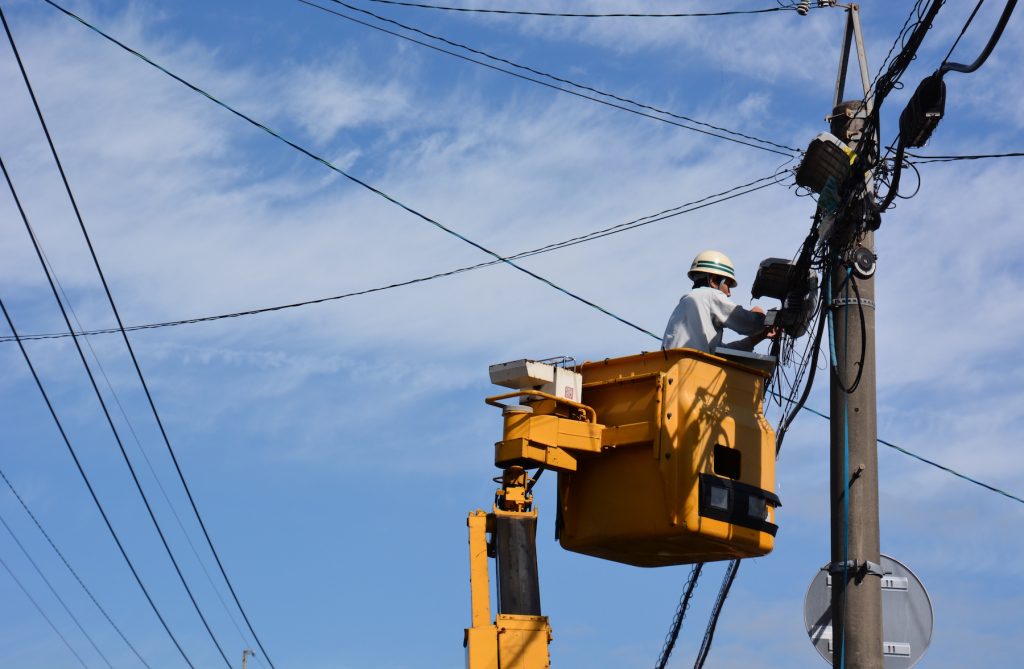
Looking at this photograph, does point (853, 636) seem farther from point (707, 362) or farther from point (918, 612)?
point (707, 362)

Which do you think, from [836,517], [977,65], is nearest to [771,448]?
[836,517]

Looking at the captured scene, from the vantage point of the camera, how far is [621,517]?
901cm

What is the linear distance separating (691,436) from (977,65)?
8.88 ft

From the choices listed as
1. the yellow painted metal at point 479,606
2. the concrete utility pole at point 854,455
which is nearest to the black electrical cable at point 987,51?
the concrete utility pole at point 854,455

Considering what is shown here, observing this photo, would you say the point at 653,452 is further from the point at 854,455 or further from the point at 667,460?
the point at 854,455

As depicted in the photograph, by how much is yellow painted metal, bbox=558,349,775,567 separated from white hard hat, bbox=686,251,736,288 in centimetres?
94

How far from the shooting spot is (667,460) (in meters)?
8.80

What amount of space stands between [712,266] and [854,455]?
1635 millimetres

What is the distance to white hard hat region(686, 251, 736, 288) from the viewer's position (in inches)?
393

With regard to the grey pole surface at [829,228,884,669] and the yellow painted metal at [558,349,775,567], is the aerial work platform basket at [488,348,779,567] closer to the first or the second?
the yellow painted metal at [558,349,775,567]

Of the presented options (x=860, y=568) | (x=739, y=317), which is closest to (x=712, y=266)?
(x=739, y=317)

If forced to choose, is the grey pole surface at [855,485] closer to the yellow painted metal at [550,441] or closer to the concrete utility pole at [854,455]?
the concrete utility pole at [854,455]

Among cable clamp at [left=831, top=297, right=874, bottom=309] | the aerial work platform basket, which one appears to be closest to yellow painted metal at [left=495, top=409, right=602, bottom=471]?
the aerial work platform basket

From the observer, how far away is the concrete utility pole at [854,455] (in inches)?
356
